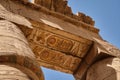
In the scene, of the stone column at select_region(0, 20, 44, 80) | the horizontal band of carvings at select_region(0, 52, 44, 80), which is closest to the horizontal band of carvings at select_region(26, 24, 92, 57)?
the stone column at select_region(0, 20, 44, 80)

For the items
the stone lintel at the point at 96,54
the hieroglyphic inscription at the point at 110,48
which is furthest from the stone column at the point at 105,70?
the hieroglyphic inscription at the point at 110,48

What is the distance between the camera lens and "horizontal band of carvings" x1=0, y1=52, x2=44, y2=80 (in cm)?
480

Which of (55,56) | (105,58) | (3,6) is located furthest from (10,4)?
(105,58)

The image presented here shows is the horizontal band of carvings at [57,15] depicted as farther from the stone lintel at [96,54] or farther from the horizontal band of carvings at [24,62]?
the horizontal band of carvings at [24,62]

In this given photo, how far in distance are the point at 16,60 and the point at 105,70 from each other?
10.9ft

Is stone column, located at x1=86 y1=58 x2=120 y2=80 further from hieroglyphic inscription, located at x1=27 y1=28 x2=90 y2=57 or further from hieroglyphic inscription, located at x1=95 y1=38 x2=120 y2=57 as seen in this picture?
hieroglyphic inscription, located at x1=27 y1=28 x2=90 y2=57

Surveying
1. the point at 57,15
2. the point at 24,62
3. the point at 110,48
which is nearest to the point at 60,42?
the point at 57,15

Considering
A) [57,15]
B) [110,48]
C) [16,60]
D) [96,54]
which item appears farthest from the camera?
Result: [57,15]

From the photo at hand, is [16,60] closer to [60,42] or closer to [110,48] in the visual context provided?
[60,42]

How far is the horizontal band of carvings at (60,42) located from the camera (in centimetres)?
789

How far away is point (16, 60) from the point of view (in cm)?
489

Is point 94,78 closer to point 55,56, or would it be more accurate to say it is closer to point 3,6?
point 55,56

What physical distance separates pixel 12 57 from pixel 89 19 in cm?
537

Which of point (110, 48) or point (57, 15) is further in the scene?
point (57, 15)
